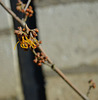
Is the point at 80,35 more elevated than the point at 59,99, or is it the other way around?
the point at 80,35

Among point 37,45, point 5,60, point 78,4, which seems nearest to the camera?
point 37,45

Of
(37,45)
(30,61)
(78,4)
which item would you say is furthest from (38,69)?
(37,45)

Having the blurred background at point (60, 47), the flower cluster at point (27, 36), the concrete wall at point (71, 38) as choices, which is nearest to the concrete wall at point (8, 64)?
the blurred background at point (60, 47)

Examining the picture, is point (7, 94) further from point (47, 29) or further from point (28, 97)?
point (47, 29)

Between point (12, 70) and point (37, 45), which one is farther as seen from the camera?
point (12, 70)

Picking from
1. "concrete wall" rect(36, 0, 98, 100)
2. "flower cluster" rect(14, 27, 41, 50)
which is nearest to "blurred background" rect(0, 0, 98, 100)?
"concrete wall" rect(36, 0, 98, 100)

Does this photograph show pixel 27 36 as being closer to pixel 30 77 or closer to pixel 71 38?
pixel 71 38

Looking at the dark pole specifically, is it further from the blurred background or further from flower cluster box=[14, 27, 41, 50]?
flower cluster box=[14, 27, 41, 50]

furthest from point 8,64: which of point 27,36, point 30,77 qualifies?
point 27,36
